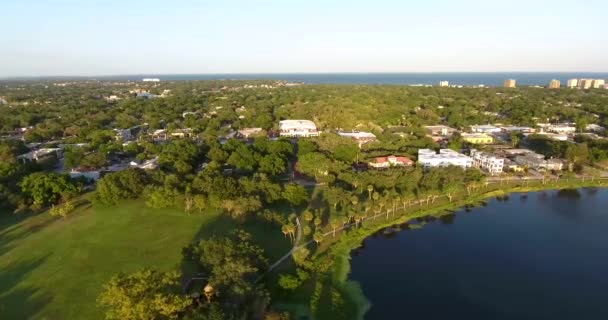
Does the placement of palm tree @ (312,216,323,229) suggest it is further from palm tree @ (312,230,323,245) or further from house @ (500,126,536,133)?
house @ (500,126,536,133)

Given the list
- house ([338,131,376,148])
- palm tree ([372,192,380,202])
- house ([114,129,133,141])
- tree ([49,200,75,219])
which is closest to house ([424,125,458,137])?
house ([338,131,376,148])

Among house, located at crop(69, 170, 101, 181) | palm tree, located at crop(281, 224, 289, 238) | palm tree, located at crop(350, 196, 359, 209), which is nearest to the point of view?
palm tree, located at crop(281, 224, 289, 238)

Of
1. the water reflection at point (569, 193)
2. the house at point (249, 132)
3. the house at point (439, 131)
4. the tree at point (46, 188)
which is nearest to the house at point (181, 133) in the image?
the house at point (249, 132)

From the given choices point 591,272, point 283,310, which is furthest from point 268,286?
point 591,272

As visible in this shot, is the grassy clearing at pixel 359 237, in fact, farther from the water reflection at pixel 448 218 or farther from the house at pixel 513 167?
the house at pixel 513 167

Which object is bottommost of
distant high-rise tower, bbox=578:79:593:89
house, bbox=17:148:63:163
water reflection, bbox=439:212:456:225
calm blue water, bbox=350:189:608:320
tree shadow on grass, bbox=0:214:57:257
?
calm blue water, bbox=350:189:608:320

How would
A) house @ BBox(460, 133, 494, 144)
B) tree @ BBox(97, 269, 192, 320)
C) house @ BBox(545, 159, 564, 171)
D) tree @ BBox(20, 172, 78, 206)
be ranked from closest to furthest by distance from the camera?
tree @ BBox(97, 269, 192, 320) < tree @ BBox(20, 172, 78, 206) < house @ BBox(545, 159, 564, 171) < house @ BBox(460, 133, 494, 144)

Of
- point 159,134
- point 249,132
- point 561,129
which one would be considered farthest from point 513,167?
point 159,134
